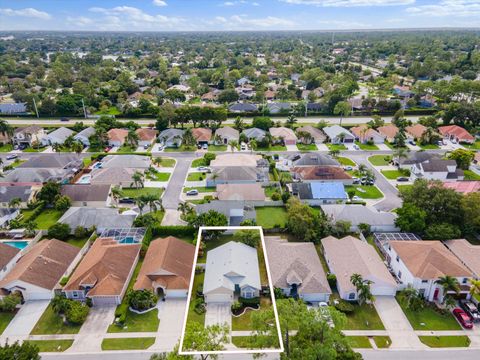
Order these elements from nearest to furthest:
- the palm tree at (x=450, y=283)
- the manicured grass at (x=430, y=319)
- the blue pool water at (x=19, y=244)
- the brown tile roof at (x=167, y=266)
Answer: the manicured grass at (x=430, y=319) → the palm tree at (x=450, y=283) → the brown tile roof at (x=167, y=266) → the blue pool water at (x=19, y=244)

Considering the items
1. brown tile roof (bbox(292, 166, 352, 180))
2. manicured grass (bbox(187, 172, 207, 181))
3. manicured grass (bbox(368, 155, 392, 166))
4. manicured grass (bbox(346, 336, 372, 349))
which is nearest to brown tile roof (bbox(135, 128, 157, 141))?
manicured grass (bbox(187, 172, 207, 181))

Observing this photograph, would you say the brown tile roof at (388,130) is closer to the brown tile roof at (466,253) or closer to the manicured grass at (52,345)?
the brown tile roof at (466,253)

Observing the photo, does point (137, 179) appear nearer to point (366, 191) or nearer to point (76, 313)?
point (76, 313)

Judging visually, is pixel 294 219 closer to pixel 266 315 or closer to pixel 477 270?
pixel 477 270

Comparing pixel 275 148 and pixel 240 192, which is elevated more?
pixel 240 192

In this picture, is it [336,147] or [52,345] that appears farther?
[336,147]

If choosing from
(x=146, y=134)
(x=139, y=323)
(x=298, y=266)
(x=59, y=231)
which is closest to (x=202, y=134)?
(x=146, y=134)

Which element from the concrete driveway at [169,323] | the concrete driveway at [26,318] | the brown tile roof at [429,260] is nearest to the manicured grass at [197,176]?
the concrete driveway at [169,323]
